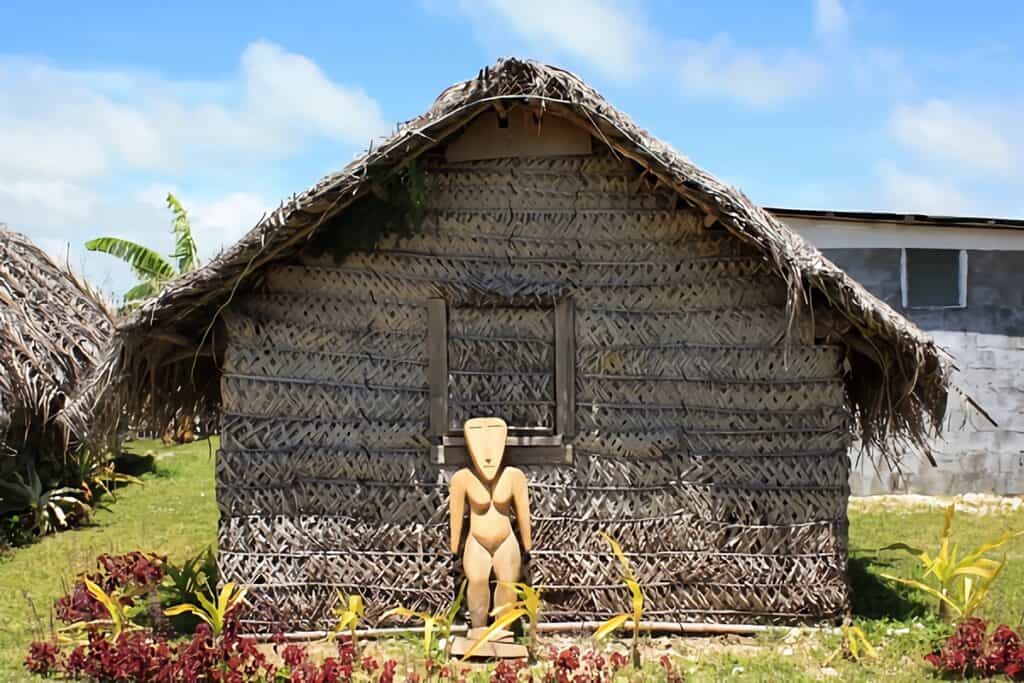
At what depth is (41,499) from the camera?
11047 millimetres

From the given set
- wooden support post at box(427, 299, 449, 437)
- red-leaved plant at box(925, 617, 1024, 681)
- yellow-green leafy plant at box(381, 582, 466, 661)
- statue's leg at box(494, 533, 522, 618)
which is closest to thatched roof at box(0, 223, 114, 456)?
wooden support post at box(427, 299, 449, 437)

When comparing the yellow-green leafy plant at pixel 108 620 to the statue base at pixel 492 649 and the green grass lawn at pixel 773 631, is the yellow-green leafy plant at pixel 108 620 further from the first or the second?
the statue base at pixel 492 649

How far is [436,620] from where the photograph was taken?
6312 mm

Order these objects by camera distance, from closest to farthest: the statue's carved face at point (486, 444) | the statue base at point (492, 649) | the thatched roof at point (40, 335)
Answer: the statue base at point (492, 649)
the statue's carved face at point (486, 444)
the thatched roof at point (40, 335)

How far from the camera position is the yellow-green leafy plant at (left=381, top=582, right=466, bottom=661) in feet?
20.1

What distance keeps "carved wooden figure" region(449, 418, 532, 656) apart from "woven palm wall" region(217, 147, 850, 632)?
284 mm

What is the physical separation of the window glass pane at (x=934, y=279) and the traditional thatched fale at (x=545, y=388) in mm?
6105

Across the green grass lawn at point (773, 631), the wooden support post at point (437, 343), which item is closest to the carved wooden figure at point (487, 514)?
the wooden support post at point (437, 343)

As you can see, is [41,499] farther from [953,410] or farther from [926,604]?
[953,410]

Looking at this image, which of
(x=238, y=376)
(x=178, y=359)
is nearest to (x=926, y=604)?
(x=238, y=376)

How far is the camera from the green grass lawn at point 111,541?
7.24 metres

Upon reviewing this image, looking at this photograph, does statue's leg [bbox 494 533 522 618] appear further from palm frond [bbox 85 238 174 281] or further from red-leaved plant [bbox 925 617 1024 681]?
palm frond [bbox 85 238 174 281]

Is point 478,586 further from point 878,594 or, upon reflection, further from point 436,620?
point 878,594

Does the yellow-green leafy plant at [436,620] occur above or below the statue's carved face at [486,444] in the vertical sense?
below
